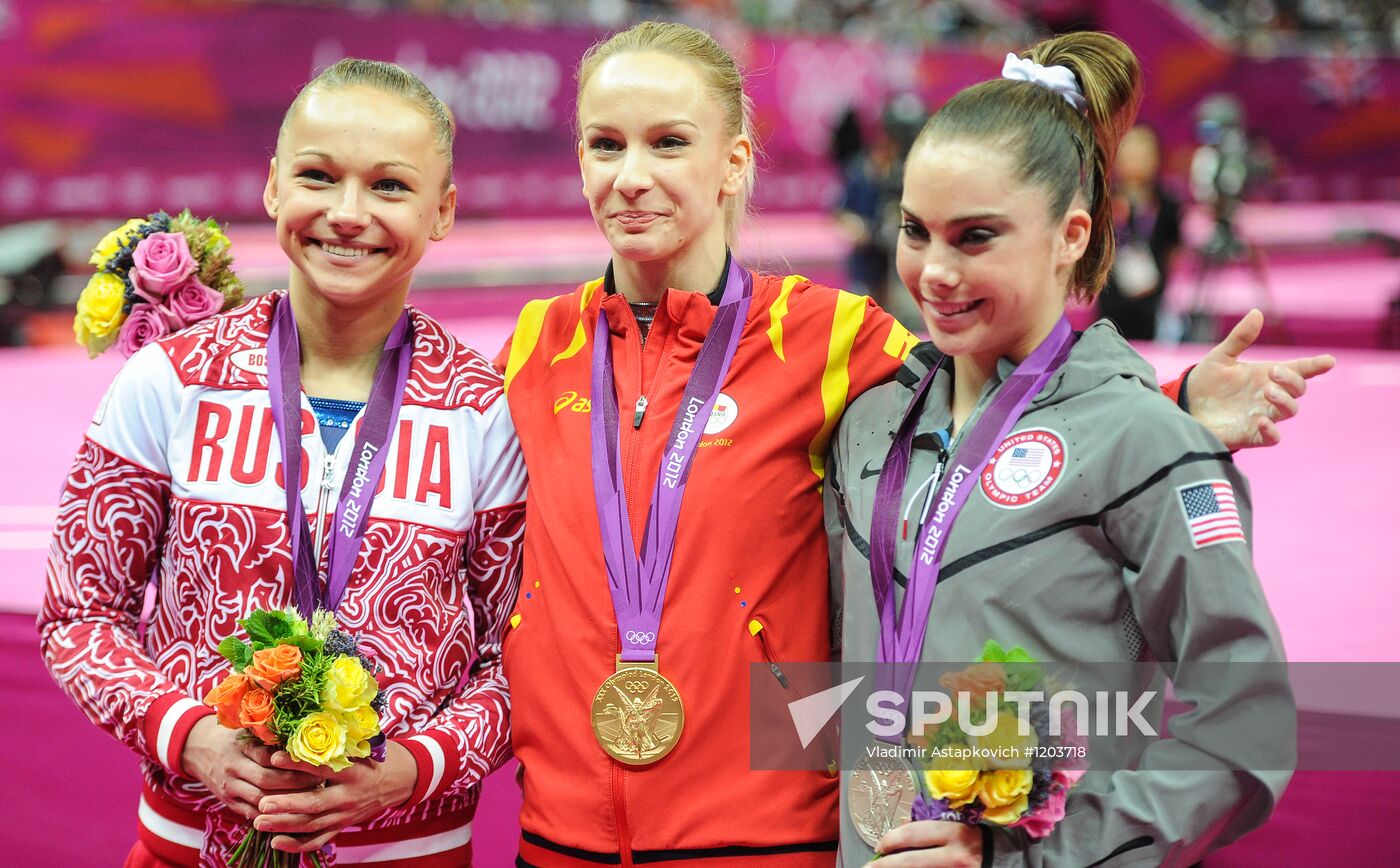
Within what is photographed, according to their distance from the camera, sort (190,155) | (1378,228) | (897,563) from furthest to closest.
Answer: (1378,228) < (190,155) < (897,563)

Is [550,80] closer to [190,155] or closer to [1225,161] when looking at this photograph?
[190,155]

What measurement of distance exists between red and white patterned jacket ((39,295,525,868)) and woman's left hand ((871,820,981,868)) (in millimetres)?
768

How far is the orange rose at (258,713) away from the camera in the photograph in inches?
78.5

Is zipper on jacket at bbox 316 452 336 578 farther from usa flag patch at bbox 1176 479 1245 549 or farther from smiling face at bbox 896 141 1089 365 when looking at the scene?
usa flag patch at bbox 1176 479 1245 549

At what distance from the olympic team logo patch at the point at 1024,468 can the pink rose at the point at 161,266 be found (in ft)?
5.01

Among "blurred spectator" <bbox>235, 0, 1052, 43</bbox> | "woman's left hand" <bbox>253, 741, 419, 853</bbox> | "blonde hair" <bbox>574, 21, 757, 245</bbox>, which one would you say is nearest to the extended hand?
"woman's left hand" <bbox>253, 741, 419, 853</bbox>

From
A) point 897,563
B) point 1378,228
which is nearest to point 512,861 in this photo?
point 897,563

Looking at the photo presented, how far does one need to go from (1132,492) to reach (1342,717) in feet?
5.05

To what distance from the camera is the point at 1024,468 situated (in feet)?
6.70

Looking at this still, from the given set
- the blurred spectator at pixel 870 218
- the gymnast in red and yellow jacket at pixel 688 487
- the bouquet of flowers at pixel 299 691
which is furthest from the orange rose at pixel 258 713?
the blurred spectator at pixel 870 218

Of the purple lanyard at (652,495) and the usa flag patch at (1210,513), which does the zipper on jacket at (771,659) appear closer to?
the purple lanyard at (652,495)

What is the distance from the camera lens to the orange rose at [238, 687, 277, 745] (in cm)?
199

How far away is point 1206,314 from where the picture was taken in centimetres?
1069

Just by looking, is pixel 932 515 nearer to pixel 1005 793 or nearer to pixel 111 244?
pixel 1005 793
